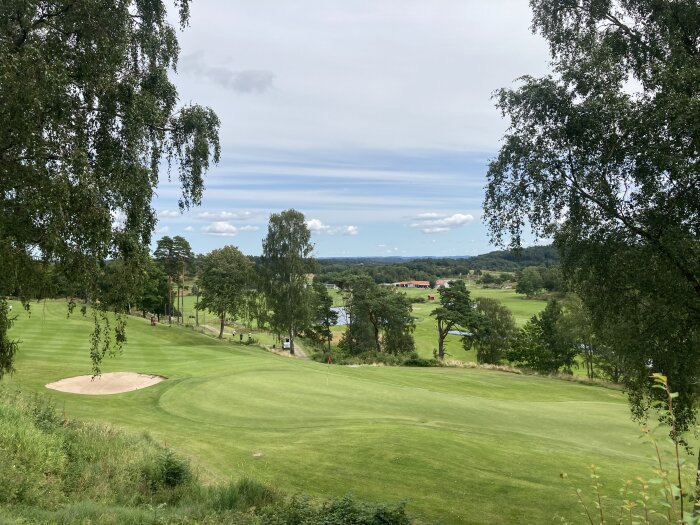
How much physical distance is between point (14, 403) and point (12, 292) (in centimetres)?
691

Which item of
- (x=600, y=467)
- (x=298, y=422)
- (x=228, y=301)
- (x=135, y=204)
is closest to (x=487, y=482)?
(x=600, y=467)

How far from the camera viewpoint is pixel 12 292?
8469 mm

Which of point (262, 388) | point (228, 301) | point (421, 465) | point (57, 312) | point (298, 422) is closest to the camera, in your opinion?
point (421, 465)

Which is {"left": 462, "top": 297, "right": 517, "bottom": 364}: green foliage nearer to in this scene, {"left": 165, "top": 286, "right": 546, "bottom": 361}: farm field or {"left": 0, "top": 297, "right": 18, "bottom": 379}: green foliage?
{"left": 165, "top": 286, "right": 546, "bottom": 361}: farm field

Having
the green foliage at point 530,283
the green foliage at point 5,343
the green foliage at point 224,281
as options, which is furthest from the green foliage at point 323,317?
the green foliage at point 530,283

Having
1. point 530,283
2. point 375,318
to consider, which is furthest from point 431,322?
point 375,318

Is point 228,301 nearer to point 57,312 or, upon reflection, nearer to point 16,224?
point 57,312

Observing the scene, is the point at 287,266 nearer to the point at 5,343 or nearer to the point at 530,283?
the point at 5,343

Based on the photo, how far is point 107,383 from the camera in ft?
77.5

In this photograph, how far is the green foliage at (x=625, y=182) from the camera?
9188mm

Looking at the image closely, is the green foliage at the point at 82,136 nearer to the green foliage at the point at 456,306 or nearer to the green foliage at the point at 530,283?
the green foliage at the point at 456,306

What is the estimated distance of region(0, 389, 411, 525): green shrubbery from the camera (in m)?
7.62

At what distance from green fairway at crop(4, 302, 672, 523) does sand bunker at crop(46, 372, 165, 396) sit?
936 mm

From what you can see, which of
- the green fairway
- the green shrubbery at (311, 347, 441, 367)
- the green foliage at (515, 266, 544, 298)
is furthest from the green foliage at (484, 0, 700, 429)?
the green foliage at (515, 266, 544, 298)
